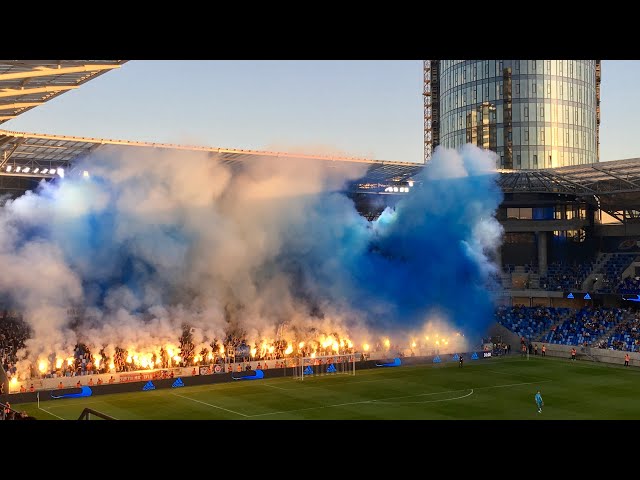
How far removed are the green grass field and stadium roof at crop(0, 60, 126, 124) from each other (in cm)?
1416

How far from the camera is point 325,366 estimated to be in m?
46.4

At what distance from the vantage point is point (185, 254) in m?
48.1

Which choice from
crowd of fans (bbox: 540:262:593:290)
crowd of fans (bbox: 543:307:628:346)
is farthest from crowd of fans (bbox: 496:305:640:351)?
crowd of fans (bbox: 540:262:593:290)

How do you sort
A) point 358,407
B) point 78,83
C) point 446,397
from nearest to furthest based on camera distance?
point 78,83
point 358,407
point 446,397

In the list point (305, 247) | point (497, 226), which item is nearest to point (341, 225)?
point (305, 247)

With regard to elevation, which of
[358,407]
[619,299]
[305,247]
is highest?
[305,247]

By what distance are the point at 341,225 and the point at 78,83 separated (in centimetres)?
3125

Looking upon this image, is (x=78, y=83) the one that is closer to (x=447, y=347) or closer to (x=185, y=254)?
(x=185, y=254)

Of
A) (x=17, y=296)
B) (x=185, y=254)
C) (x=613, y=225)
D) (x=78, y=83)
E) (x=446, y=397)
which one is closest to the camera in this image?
(x=78, y=83)

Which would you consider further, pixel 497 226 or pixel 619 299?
pixel 619 299

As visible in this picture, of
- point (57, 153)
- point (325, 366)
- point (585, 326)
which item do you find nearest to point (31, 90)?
point (57, 153)

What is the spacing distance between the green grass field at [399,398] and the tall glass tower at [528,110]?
43.8 metres

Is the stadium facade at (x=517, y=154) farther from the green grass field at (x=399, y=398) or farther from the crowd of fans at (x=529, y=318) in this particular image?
the green grass field at (x=399, y=398)

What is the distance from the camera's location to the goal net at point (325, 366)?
45.3 meters
